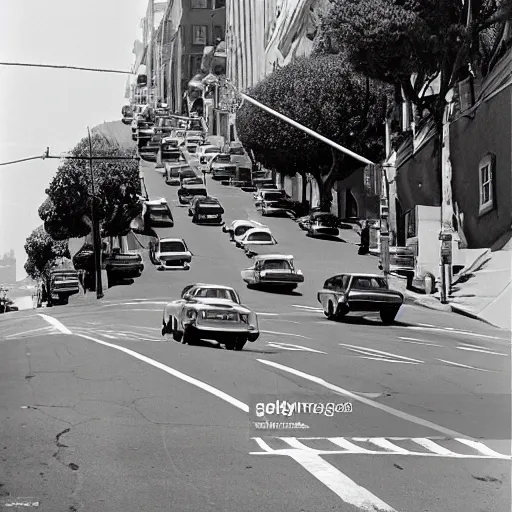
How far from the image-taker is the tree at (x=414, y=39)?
6754mm

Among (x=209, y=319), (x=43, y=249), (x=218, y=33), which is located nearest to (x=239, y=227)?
(x=209, y=319)

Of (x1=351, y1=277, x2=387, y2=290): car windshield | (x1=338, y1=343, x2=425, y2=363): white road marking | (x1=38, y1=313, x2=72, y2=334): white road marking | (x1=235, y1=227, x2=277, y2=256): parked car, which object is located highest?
(x1=235, y1=227, x2=277, y2=256): parked car

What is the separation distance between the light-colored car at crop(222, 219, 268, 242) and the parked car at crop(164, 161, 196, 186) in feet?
1.57

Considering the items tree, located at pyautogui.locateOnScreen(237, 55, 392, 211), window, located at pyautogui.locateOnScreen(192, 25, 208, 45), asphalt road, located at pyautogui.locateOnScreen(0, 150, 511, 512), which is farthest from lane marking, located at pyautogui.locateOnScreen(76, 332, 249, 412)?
window, located at pyautogui.locateOnScreen(192, 25, 208, 45)

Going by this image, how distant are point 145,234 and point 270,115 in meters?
1.37

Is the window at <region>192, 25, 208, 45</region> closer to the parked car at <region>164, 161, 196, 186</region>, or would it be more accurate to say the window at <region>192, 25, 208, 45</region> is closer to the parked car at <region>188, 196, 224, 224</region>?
the parked car at <region>164, 161, 196, 186</region>

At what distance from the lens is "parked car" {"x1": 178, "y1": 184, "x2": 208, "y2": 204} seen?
6.71 meters

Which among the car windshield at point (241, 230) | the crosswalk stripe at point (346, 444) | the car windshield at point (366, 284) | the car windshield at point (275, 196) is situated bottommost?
the crosswalk stripe at point (346, 444)

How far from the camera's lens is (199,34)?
280 inches

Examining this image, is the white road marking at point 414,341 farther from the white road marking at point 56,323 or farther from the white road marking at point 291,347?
the white road marking at point 56,323

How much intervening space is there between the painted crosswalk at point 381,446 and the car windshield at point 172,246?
1.50 m

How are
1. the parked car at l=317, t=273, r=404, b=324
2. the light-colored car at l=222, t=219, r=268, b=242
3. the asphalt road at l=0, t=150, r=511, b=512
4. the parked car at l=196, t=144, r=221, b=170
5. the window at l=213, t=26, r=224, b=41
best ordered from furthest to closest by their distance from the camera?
the window at l=213, t=26, r=224, b=41, the parked car at l=196, t=144, r=221, b=170, the light-colored car at l=222, t=219, r=268, b=242, the parked car at l=317, t=273, r=404, b=324, the asphalt road at l=0, t=150, r=511, b=512

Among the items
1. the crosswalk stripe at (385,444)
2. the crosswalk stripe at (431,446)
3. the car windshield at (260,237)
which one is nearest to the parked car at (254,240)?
the car windshield at (260,237)

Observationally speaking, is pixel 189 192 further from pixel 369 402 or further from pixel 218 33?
pixel 369 402
